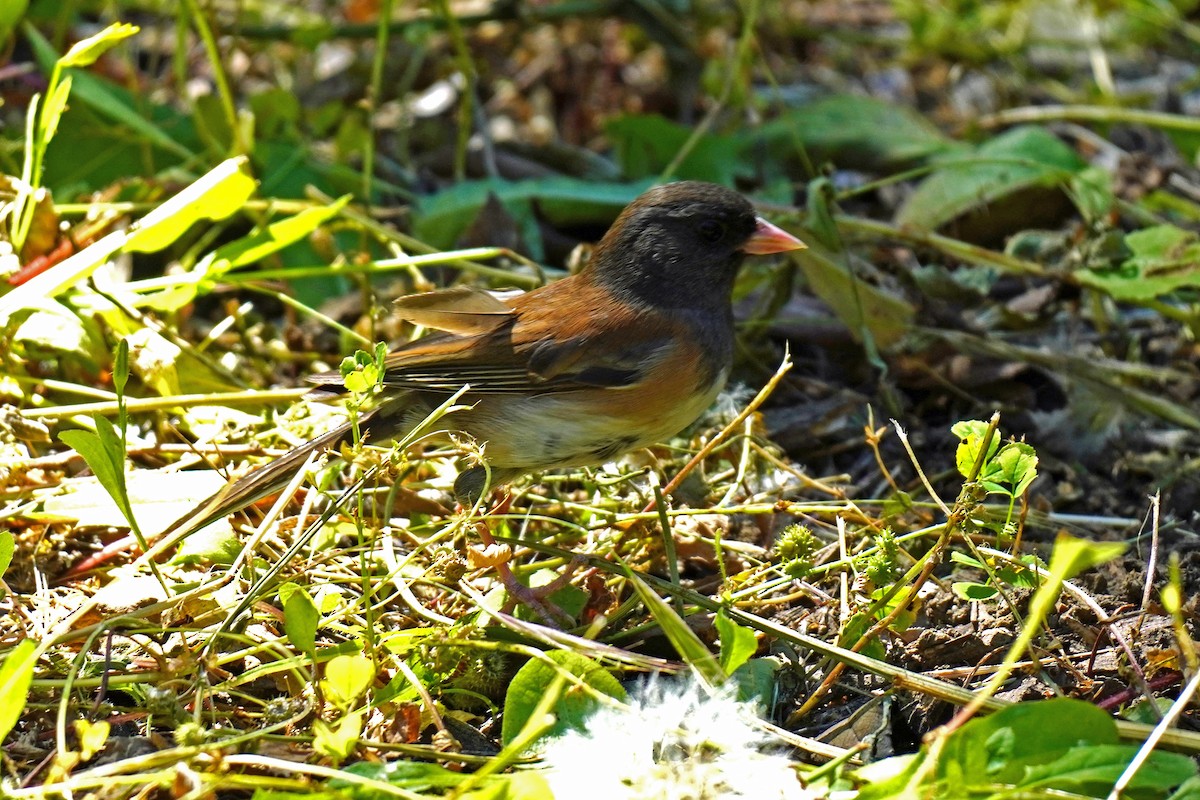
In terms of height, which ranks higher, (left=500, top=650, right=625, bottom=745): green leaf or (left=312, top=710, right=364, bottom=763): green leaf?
(left=312, top=710, right=364, bottom=763): green leaf

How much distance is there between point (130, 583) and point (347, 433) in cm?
56

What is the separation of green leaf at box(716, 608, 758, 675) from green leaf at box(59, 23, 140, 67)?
66.1 inches

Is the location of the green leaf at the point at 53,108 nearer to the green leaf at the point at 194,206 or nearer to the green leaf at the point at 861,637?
the green leaf at the point at 194,206

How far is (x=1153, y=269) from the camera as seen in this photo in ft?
10.1

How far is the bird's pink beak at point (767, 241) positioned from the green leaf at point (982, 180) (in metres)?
0.85

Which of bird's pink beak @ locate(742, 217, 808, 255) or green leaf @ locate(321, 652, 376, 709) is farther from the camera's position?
bird's pink beak @ locate(742, 217, 808, 255)

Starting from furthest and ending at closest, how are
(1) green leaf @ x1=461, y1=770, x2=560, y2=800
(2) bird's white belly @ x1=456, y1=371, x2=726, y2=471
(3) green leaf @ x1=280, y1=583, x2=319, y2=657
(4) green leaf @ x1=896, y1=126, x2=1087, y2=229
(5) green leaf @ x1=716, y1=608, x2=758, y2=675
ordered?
(4) green leaf @ x1=896, y1=126, x2=1087, y2=229 → (2) bird's white belly @ x1=456, y1=371, x2=726, y2=471 → (3) green leaf @ x1=280, y1=583, x2=319, y2=657 → (5) green leaf @ x1=716, y1=608, x2=758, y2=675 → (1) green leaf @ x1=461, y1=770, x2=560, y2=800

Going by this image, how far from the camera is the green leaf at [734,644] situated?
6.16 feet

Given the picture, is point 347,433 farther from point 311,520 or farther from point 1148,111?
point 1148,111

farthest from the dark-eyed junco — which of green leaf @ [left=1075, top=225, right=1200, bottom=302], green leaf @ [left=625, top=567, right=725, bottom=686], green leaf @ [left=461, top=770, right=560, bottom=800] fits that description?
green leaf @ [left=461, top=770, right=560, bottom=800]

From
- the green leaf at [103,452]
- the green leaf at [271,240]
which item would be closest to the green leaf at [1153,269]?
the green leaf at [271,240]

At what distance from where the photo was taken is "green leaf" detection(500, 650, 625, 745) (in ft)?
6.41

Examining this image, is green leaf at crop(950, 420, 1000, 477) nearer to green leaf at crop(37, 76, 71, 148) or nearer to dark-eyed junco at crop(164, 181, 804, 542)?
dark-eyed junco at crop(164, 181, 804, 542)

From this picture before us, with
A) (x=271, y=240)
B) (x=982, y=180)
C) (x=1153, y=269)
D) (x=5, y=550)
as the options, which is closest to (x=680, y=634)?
(x=5, y=550)
